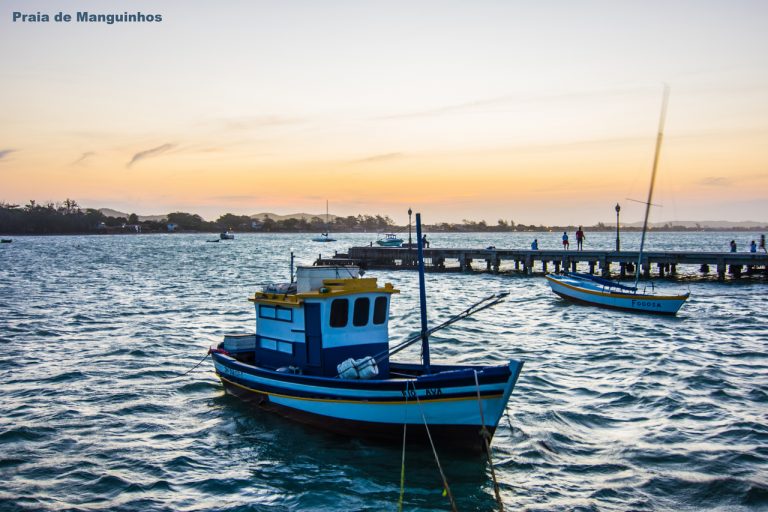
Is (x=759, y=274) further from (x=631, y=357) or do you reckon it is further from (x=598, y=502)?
(x=598, y=502)

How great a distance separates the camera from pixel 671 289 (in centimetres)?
4600

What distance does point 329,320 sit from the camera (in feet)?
51.4

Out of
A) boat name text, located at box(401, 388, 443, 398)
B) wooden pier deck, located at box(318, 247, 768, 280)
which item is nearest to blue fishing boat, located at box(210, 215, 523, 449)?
boat name text, located at box(401, 388, 443, 398)

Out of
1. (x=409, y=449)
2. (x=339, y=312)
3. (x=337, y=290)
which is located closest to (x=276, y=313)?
(x=339, y=312)

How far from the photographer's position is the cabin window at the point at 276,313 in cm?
1638

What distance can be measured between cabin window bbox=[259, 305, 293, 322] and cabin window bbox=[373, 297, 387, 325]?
2.17 m

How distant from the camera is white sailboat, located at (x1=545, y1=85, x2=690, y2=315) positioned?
3388 centimetres

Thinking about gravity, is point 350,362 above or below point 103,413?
above

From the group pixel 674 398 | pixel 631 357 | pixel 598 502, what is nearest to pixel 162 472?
pixel 598 502

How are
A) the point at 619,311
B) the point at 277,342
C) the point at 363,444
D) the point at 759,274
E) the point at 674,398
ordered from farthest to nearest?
the point at 759,274, the point at 619,311, the point at 674,398, the point at 277,342, the point at 363,444

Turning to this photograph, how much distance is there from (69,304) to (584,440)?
36336 millimetres

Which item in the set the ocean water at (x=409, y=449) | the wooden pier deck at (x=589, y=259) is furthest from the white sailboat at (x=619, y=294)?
the wooden pier deck at (x=589, y=259)

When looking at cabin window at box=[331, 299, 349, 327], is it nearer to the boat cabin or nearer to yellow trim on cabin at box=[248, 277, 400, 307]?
the boat cabin

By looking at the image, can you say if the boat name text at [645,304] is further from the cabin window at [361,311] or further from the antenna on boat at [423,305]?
the cabin window at [361,311]
